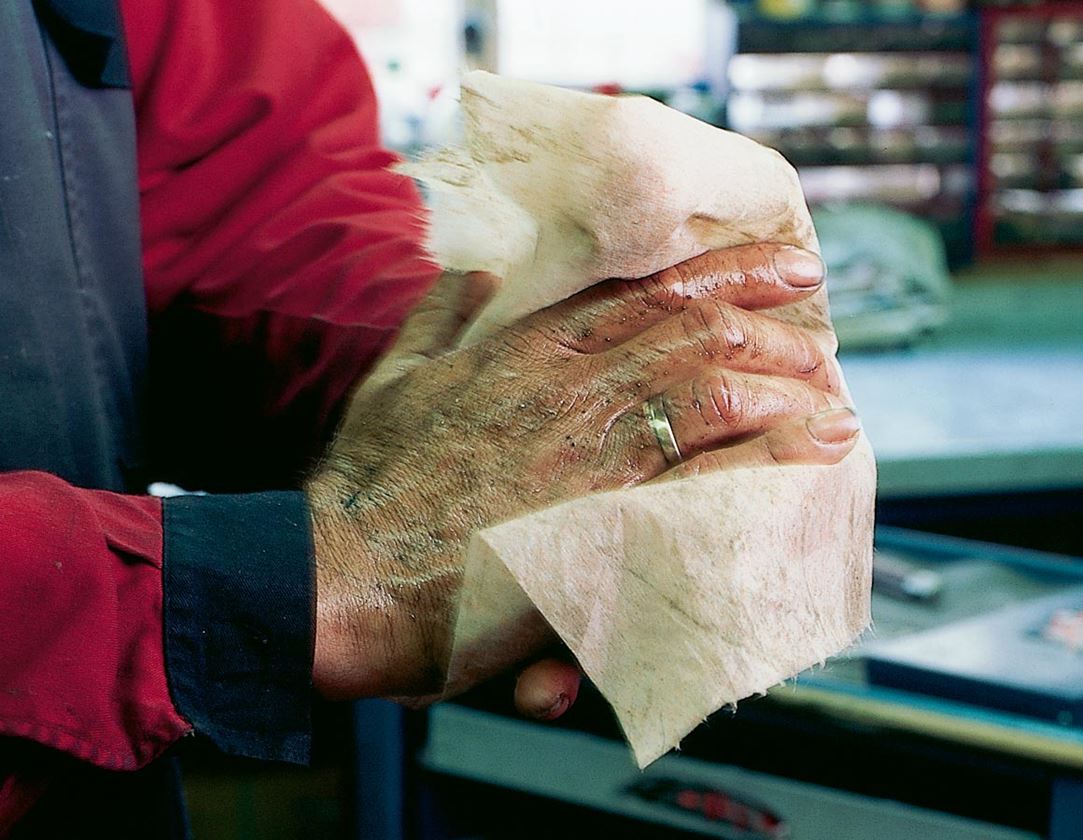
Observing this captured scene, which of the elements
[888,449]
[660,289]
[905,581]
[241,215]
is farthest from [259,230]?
[888,449]

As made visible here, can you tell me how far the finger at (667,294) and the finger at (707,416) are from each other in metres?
0.05

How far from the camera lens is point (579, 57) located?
3.32 meters

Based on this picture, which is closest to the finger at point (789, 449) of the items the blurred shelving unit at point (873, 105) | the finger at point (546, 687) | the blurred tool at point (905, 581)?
the finger at point (546, 687)

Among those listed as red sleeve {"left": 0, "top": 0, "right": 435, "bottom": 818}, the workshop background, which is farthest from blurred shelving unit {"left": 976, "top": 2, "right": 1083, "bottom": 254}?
red sleeve {"left": 0, "top": 0, "right": 435, "bottom": 818}

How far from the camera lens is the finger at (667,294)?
0.69 meters

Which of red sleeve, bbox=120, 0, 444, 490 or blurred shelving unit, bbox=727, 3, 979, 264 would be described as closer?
red sleeve, bbox=120, 0, 444, 490

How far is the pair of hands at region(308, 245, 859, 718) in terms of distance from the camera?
2.06 feet

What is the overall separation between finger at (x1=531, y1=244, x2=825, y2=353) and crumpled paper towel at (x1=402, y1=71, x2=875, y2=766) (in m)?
0.01

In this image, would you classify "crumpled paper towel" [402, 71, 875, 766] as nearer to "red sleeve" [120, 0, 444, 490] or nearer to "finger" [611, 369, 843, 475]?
"finger" [611, 369, 843, 475]

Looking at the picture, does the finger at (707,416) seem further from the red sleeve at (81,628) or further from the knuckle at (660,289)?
the red sleeve at (81,628)

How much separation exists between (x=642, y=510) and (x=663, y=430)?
2.2 inches

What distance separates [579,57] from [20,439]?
2743 millimetres

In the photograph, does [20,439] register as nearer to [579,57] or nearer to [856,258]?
[856,258]

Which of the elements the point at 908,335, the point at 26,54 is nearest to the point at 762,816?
the point at 26,54
